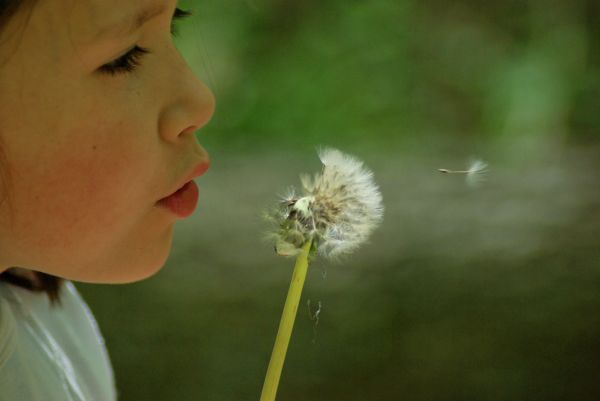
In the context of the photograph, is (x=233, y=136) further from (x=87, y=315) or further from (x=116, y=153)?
(x=116, y=153)

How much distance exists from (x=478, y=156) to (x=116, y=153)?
0.69m

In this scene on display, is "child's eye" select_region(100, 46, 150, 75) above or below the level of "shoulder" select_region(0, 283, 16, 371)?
above

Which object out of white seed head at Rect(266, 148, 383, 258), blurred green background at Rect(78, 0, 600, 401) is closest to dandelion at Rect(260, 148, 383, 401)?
white seed head at Rect(266, 148, 383, 258)

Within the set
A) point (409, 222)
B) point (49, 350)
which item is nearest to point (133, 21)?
point (49, 350)

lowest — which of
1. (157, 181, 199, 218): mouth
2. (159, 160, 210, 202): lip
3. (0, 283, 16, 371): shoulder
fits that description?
(0, 283, 16, 371): shoulder

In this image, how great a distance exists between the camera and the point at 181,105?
0.53 meters

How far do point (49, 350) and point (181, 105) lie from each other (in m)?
0.26

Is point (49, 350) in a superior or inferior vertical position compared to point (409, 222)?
inferior

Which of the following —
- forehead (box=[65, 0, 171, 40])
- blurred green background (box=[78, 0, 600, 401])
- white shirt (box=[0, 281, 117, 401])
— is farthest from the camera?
blurred green background (box=[78, 0, 600, 401])

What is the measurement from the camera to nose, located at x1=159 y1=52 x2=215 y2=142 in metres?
0.53

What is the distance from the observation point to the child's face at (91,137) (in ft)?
1.57

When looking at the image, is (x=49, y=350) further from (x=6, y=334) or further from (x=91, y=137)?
(x=91, y=137)

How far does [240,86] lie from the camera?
1.12 meters

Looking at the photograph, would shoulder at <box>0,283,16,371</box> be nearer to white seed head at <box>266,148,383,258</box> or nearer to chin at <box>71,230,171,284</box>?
chin at <box>71,230,171,284</box>
